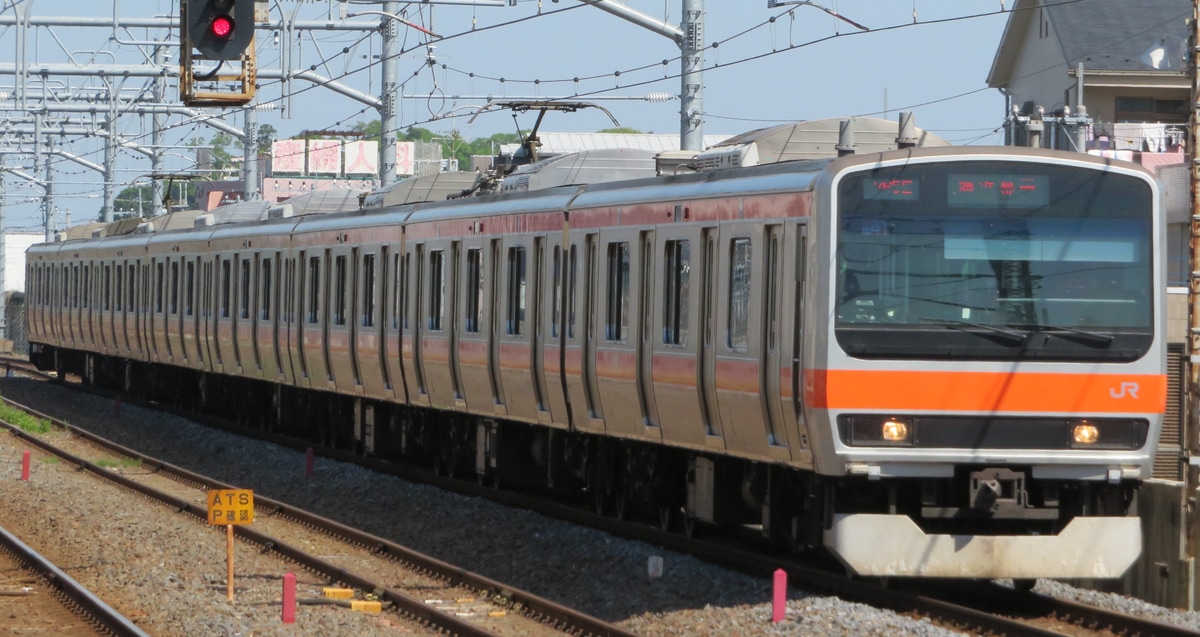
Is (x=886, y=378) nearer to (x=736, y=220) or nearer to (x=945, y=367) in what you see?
(x=945, y=367)

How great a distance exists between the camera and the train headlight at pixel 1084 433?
10797mm

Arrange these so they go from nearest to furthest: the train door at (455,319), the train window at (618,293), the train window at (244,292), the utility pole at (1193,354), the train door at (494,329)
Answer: the utility pole at (1193,354) < the train window at (618,293) < the train door at (494,329) < the train door at (455,319) < the train window at (244,292)

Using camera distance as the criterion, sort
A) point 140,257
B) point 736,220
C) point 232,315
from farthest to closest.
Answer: point 140,257, point 232,315, point 736,220

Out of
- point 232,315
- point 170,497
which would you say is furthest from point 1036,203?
point 232,315

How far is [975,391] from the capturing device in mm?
10703

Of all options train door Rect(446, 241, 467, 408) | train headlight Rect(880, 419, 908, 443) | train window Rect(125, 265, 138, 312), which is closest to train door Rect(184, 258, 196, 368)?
train window Rect(125, 265, 138, 312)

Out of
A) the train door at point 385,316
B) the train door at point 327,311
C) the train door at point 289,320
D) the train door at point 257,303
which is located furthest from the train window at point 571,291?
the train door at point 257,303

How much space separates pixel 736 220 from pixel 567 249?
10.5 ft

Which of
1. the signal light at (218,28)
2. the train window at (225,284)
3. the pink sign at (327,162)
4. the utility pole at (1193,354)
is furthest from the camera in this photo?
the pink sign at (327,162)

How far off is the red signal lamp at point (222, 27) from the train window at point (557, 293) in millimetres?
4107

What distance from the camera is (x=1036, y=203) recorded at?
1089 centimetres

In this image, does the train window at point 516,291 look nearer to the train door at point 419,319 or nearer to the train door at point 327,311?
the train door at point 419,319


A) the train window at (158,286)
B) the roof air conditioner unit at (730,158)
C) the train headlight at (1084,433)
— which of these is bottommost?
the train window at (158,286)

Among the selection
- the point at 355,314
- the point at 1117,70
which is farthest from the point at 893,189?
the point at 1117,70
